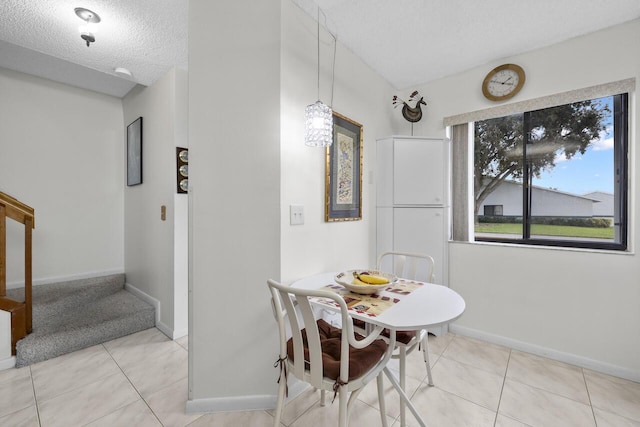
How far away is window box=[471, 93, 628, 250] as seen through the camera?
83.7 inches

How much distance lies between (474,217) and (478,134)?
853mm

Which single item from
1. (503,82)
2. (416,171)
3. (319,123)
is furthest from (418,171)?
(319,123)

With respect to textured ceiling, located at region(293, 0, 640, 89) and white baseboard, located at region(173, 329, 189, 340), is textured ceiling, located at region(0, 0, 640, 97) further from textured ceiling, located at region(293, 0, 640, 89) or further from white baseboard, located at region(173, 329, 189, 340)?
white baseboard, located at region(173, 329, 189, 340)

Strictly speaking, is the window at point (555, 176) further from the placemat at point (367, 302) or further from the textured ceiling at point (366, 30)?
the placemat at point (367, 302)

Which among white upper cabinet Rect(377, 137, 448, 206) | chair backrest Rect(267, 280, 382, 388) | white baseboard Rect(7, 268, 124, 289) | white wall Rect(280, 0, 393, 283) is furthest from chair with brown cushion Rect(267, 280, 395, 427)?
white baseboard Rect(7, 268, 124, 289)

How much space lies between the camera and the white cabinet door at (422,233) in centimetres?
257

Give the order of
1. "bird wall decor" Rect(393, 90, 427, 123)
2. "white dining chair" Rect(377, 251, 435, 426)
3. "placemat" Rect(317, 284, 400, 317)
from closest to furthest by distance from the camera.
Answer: "placemat" Rect(317, 284, 400, 317), "white dining chair" Rect(377, 251, 435, 426), "bird wall decor" Rect(393, 90, 427, 123)

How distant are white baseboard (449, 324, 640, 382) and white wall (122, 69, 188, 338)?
281 cm

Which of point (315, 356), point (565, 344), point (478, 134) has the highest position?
point (478, 134)

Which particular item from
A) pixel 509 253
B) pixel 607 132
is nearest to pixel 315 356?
A: pixel 509 253

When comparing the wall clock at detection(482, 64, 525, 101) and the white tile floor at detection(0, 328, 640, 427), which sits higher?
A: the wall clock at detection(482, 64, 525, 101)

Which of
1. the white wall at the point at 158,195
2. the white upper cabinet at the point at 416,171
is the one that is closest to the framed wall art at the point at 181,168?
the white wall at the point at 158,195

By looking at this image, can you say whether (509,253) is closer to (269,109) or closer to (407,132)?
(407,132)

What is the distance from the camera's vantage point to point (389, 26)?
2047mm
